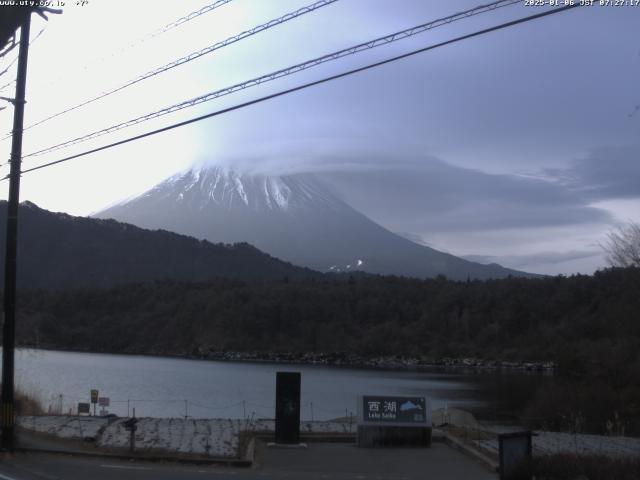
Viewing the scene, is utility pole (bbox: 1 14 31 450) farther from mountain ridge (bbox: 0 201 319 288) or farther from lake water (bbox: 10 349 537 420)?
mountain ridge (bbox: 0 201 319 288)

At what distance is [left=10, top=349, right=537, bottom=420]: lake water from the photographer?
4362cm

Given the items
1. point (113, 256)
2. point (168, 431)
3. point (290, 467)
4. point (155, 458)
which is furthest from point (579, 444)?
point (113, 256)

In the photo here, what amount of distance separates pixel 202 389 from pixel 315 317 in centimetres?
6948

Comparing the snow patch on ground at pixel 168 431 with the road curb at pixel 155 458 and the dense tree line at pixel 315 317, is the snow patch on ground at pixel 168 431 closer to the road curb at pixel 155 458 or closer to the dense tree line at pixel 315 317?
the road curb at pixel 155 458

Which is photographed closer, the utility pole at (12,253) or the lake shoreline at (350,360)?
the utility pole at (12,253)

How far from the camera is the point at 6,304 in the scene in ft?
64.6

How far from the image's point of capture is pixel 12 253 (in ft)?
64.6

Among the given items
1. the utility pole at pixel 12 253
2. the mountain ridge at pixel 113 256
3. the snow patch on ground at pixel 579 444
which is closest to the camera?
the utility pole at pixel 12 253

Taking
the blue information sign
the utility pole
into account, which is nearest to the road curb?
the utility pole

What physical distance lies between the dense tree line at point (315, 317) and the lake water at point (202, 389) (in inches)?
1258

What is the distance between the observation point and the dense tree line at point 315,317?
4633 inches

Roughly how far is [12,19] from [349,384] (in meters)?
52.2

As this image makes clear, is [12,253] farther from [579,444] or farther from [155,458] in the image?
[579,444]

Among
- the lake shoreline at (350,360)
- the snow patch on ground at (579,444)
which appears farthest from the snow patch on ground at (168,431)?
the lake shoreline at (350,360)
